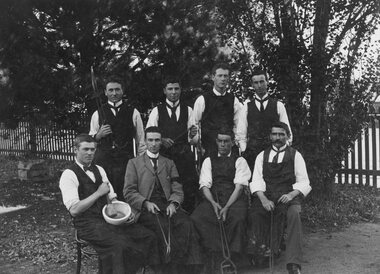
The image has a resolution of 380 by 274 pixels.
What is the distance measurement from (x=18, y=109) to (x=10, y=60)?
86cm

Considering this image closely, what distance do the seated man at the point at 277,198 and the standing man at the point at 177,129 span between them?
0.82 m

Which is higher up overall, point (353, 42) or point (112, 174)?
Result: point (353, 42)

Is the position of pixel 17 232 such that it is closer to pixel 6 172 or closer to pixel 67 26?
pixel 67 26

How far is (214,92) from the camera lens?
4871 millimetres

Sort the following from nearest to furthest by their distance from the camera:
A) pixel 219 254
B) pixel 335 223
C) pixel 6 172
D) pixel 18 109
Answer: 1. pixel 219 254
2. pixel 335 223
3. pixel 18 109
4. pixel 6 172

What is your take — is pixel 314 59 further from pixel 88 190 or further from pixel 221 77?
pixel 88 190

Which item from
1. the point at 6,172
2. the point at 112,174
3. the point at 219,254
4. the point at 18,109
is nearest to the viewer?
the point at 219,254

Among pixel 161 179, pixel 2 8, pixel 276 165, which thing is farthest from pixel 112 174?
pixel 2 8

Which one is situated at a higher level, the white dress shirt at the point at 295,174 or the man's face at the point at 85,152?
the man's face at the point at 85,152

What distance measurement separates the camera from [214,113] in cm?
484

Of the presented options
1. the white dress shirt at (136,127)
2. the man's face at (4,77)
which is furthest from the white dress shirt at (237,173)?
the man's face at (4,77)

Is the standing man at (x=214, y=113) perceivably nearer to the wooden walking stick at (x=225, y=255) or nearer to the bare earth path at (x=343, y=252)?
the wooden walking stick at (x=225, y=255)

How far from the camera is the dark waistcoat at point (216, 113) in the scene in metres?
4.83

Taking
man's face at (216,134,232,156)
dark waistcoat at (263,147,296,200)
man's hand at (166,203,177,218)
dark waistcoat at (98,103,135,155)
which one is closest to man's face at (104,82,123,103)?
dark waistcoat at (98,103,135,155)
